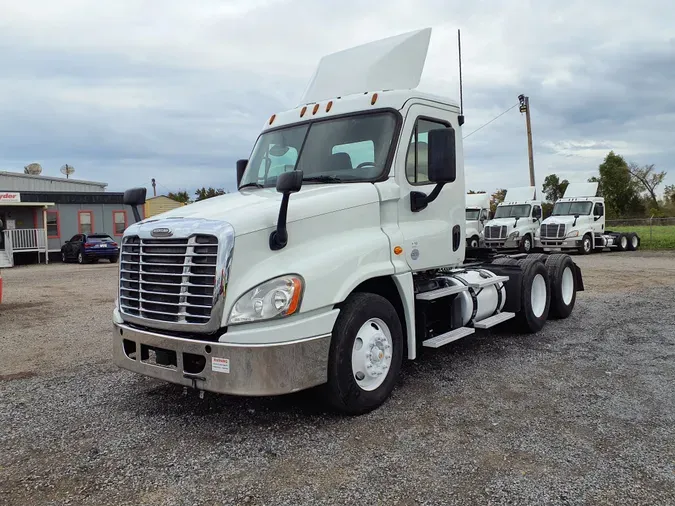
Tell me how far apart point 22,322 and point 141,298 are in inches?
263

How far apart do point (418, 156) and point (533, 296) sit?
137 inches

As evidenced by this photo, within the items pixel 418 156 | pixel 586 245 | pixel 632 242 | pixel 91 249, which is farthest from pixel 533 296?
pixel 91 249

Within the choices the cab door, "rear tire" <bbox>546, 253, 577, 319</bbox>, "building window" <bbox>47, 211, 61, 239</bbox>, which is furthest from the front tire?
"building window" <bbox>47, 211, 61, 239</bbox>

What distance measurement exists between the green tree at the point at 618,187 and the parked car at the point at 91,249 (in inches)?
2325

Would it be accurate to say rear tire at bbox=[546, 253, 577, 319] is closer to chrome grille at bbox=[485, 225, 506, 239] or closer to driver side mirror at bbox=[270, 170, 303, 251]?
driver side mirror at bbox=[270, 170, 303, 251]

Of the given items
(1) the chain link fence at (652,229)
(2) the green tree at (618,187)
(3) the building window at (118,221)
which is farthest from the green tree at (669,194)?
(3) the building window at (118,221)

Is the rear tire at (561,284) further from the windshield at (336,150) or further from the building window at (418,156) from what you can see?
the windshield at (336,150)

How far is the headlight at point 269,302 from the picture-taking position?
12.7 feet

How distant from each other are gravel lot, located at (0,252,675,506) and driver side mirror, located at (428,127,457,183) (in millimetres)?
2025

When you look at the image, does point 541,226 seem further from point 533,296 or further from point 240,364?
point 240,364

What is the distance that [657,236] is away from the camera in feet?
103

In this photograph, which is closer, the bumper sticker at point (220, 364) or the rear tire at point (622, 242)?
the bumper sticker at point (220, 364)

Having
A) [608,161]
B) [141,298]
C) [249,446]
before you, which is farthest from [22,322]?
[608,161]

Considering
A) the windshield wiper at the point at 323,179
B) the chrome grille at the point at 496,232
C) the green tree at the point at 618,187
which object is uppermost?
the green tree at the point at 618,187
